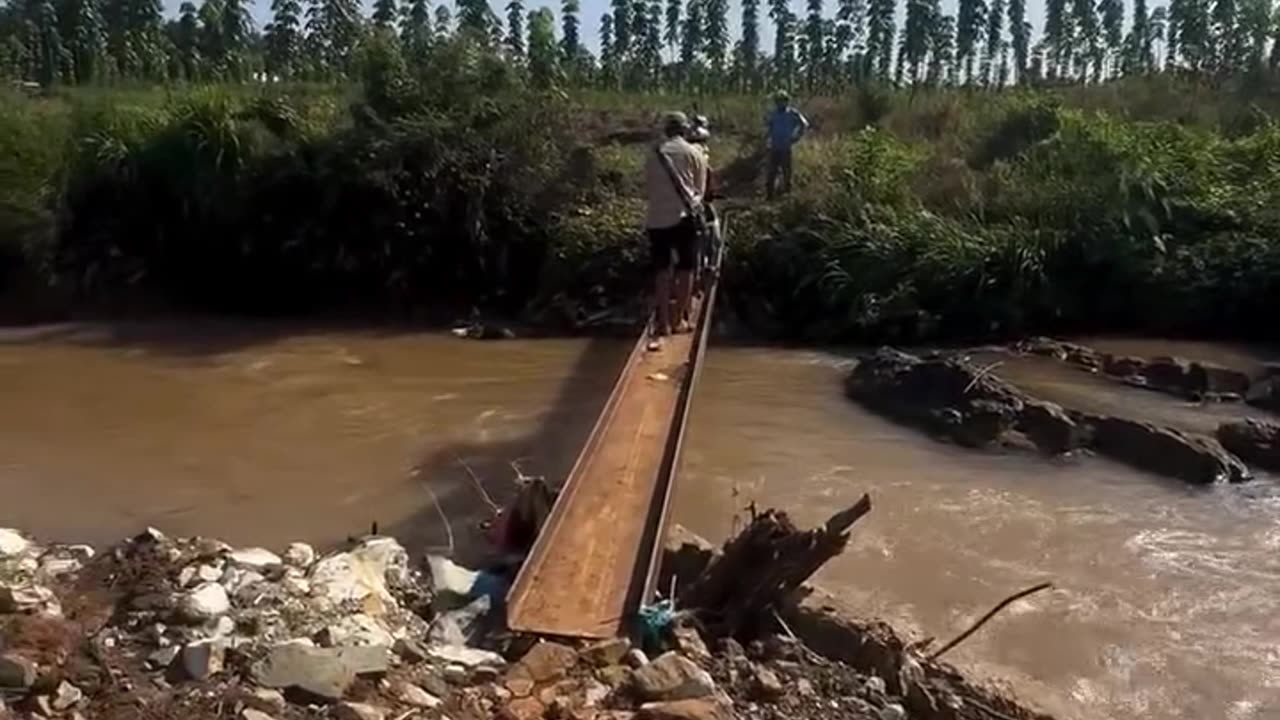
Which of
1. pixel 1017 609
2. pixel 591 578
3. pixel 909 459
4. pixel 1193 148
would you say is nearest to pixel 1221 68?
pixel 1193 148

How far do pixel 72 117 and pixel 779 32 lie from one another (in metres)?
27.3

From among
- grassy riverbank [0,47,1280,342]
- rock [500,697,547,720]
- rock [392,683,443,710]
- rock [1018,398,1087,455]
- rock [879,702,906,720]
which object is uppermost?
grassy riverbank [0,47,1280,342]

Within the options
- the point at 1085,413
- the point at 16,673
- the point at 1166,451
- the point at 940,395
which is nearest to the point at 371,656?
the point at 16,673

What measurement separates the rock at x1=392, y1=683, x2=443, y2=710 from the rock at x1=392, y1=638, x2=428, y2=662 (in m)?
0.22

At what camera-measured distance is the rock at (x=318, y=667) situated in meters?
4.05

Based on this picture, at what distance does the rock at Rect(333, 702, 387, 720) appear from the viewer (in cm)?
390

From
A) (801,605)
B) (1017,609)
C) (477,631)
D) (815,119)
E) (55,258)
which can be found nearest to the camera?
(477,631)

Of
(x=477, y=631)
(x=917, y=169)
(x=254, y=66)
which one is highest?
(x=254, y=66)

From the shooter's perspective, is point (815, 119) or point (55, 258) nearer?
point (55, 258)

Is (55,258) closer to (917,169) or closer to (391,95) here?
(391,95)

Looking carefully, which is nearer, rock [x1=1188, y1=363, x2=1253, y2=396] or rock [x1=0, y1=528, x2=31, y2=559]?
rock [x1=0, y1=528, x2=31, y2=559]

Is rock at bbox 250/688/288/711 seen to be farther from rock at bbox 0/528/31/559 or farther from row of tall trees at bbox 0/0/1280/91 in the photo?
row of tall trees at bbox 0/0/1280/91

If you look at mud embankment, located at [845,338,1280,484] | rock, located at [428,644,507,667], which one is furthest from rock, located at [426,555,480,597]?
mud embankment, located at [845,338,1280,484]

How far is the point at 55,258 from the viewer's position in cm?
1493
